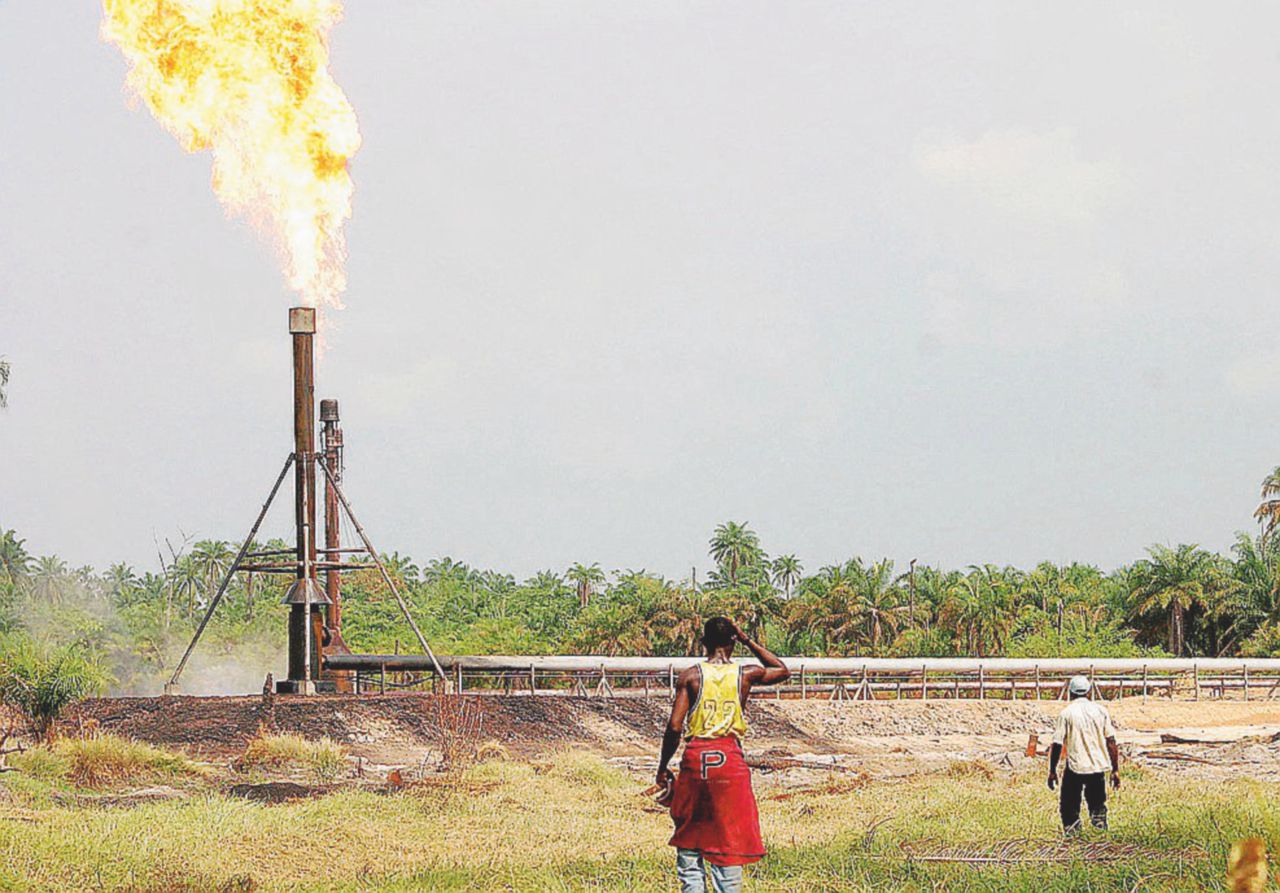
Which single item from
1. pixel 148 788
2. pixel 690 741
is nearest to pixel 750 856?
pixel 690 741

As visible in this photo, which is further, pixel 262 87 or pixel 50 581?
pixel 50 581

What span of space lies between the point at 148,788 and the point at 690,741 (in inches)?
469

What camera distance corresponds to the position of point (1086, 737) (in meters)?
12.7

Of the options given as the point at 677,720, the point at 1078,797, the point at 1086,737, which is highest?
the point at 677,720

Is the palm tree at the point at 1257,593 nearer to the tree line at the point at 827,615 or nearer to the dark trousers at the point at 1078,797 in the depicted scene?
the tree line at the point at 827,615

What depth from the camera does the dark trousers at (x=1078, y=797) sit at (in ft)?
41.6

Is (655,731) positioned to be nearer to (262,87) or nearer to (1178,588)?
(262,87)

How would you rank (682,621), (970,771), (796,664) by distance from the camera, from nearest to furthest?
(970,771) → (796,664) → (682,621)

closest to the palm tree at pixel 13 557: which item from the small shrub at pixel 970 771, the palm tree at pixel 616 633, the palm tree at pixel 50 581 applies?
the palm tree at pixel 50 581

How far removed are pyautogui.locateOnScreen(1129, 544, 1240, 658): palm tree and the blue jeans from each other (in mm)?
59210

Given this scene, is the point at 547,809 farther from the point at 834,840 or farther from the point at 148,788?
the point at 148,788

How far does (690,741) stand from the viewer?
877cm

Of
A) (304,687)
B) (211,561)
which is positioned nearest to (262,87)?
(304,687)

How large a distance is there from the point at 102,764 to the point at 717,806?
1334 centimetres
